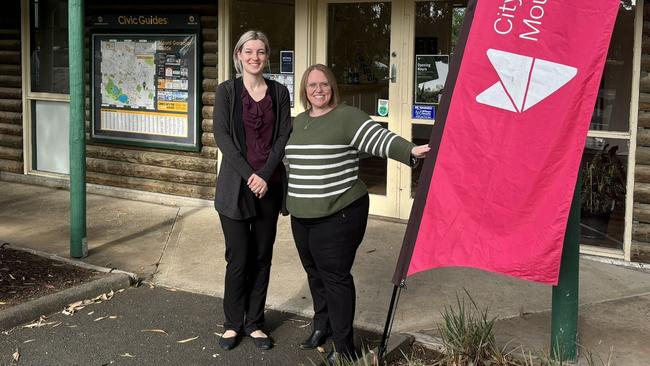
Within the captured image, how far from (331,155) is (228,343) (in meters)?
1.34

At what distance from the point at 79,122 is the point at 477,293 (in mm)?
3345

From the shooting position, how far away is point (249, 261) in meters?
4.66

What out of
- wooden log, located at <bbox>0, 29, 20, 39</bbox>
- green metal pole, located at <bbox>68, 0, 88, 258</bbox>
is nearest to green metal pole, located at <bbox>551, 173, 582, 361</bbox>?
green metal pole, located at <bbox>68, 0, 88, 258</bbox>

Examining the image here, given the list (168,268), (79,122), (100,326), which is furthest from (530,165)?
(79,122)

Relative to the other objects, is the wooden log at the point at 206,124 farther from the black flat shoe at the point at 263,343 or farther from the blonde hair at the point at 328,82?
the blonde hair at the point at 328,82

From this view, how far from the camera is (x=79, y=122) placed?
630cm

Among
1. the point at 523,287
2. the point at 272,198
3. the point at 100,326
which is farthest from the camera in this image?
the point at 523,287

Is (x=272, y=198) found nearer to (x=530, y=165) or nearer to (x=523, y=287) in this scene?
(x=530, y=165)

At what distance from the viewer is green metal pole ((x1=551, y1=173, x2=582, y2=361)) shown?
4027 mm

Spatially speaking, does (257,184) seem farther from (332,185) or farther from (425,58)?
(425,58)

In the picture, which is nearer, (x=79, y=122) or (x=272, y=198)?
(x=272, y=198)

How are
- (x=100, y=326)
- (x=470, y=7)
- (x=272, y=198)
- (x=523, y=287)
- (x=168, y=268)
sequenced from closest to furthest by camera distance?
(x=470, y=7) < (x=272, y=198) < (x=100, y=326) < (x=523, y=287) < (x=168, y=268)

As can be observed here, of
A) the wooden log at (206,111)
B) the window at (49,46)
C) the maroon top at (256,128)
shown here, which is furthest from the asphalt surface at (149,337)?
the window at (49,46)

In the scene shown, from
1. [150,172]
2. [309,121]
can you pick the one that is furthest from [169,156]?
[309,121]
